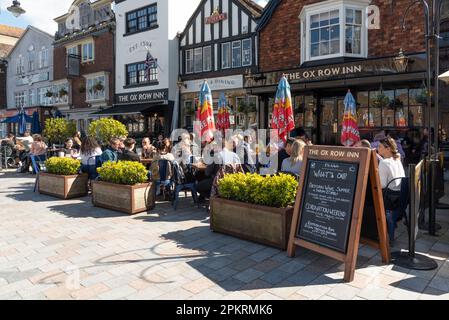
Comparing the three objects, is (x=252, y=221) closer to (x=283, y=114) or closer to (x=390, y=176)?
(x=390, y=176)

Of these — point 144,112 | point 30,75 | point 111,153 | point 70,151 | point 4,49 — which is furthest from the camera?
point 4,49

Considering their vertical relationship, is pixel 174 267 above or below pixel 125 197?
below

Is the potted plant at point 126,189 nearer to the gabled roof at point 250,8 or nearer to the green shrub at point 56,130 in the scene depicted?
the gabled roof at point 250,8

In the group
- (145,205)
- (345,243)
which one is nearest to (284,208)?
(345,243)

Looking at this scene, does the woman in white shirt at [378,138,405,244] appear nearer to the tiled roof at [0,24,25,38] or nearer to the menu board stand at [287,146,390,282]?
the menu board stand at [287,146,390,282]

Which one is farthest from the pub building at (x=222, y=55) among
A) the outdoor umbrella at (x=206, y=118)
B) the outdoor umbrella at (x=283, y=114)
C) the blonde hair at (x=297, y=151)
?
the blonde hair at (x=297, y=151)

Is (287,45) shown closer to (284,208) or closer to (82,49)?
(284,208)

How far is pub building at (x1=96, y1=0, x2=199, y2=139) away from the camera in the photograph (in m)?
20.4

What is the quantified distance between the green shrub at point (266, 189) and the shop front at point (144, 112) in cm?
1599

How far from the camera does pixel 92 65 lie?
25297mm

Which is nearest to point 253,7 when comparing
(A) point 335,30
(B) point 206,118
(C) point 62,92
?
(A) point 335,30

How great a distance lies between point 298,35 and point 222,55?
473cm

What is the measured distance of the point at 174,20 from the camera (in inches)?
806

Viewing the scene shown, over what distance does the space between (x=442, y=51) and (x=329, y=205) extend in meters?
11.6
